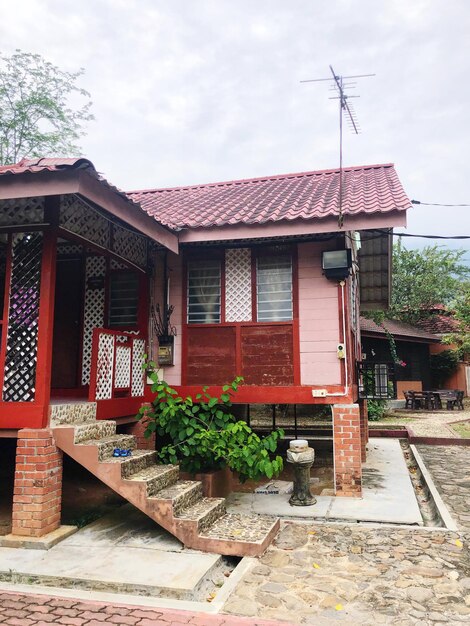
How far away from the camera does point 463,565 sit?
14.3ft

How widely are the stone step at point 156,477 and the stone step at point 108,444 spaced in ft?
1.15

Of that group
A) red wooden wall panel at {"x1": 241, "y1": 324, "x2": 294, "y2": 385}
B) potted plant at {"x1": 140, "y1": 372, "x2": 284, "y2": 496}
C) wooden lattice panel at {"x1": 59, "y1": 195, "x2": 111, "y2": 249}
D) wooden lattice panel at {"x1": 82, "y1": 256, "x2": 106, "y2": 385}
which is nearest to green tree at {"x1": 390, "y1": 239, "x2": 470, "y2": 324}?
red wooden wall panel at {"x1": 241, "y1": 324, "x2": 294, "y2": 385}

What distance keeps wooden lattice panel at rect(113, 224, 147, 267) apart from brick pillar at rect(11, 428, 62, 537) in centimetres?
274

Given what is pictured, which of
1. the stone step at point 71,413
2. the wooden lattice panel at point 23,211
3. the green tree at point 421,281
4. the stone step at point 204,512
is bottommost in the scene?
the stone step at point 204,512

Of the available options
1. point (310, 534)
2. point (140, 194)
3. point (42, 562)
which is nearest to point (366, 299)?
point (140, 194)

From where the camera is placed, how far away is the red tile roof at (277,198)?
6445 mm

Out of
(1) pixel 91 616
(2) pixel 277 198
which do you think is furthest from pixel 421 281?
(1) pixel 91 616

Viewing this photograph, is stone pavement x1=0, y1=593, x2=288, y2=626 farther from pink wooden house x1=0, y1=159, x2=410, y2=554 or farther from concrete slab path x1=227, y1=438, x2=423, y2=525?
concrete slab path x1=227, y1=438, x2=423, y2=525

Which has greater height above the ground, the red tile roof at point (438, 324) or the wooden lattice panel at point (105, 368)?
the red tile roof at point (438, 324)

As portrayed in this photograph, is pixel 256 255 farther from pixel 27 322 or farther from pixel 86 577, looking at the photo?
pixel 86 577

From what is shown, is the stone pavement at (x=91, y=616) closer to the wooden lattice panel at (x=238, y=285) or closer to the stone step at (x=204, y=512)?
the stone step at (x=204, y=512)

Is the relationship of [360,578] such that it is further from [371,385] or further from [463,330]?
[463,330]

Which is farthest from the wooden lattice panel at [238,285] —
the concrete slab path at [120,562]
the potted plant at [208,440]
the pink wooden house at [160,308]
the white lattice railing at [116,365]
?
the concrete slab path at [120,562]

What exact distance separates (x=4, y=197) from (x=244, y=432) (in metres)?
3.79
